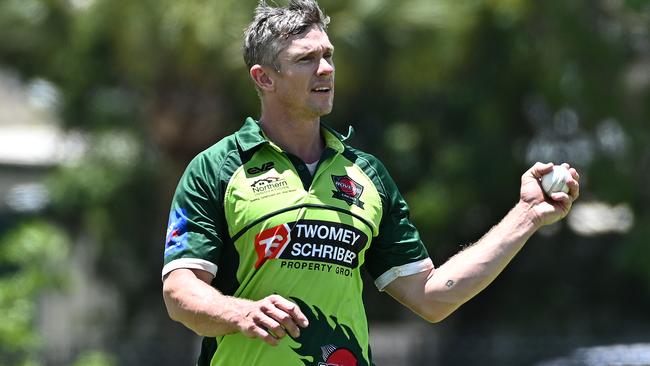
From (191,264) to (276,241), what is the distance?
0.88 feet

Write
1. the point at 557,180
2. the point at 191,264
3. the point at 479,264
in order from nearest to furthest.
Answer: the point at 191,264 → the point at 557,180 → the point at 479,264

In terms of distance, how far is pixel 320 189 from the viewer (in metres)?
4.04

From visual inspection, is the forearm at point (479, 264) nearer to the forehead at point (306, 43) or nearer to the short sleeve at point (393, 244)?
the short sleeve at point (393, 244)

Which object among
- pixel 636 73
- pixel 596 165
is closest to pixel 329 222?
pixel 596 165

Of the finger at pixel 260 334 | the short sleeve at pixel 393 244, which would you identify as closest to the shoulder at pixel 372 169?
the short sleeve at pixel 393 244

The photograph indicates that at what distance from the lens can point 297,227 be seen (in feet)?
13.0

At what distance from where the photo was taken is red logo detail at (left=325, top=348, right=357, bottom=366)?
3.96 metres

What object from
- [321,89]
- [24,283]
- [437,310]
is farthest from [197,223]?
[24,283]

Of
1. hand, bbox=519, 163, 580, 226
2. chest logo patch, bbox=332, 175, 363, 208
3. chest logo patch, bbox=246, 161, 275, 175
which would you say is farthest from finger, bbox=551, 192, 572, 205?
chest logo patch, bbox=246, 161, 275, 175

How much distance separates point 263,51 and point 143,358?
33.1 ft

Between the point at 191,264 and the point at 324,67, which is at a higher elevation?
the point at 324,67

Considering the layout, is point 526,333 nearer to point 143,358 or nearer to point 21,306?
point 143,358

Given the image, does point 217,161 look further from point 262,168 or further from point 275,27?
point 275,27

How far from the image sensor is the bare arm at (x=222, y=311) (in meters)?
3.58
